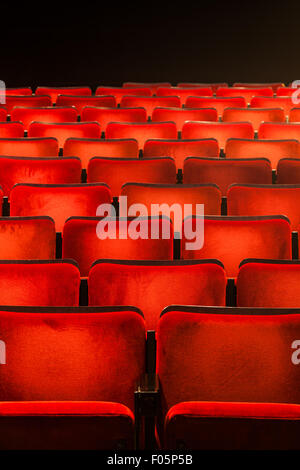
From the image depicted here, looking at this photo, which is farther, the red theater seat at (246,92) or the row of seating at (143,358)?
the red theater seat at (246,92)

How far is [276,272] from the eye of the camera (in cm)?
55

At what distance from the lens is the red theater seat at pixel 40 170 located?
92 centimetres

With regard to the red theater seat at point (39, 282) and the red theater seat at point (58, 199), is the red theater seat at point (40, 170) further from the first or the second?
the red theater seat at point (39, 282)

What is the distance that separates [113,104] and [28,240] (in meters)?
0.94

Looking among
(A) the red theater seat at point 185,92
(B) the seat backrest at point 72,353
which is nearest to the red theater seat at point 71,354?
(B) the seat backrest at point 72,353

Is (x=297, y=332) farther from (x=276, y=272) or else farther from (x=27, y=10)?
(x=27, y=10)

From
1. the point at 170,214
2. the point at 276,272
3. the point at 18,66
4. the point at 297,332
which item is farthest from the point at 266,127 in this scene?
the point at 18,66

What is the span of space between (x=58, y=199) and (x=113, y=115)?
0.60 metres

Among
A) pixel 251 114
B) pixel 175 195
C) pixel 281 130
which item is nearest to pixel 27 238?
pixel 175 195

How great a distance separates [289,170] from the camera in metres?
0.92

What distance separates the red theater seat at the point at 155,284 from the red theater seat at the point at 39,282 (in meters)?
0.02

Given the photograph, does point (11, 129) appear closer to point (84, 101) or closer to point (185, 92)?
point (84, 101)

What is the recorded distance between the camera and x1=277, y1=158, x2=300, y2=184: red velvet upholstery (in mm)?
917

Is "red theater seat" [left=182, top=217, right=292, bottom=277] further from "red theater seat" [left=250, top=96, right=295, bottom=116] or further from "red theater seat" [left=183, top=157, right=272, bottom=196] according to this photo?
"red theater seat" [left=250, top=96, right=295, bottom=116]
